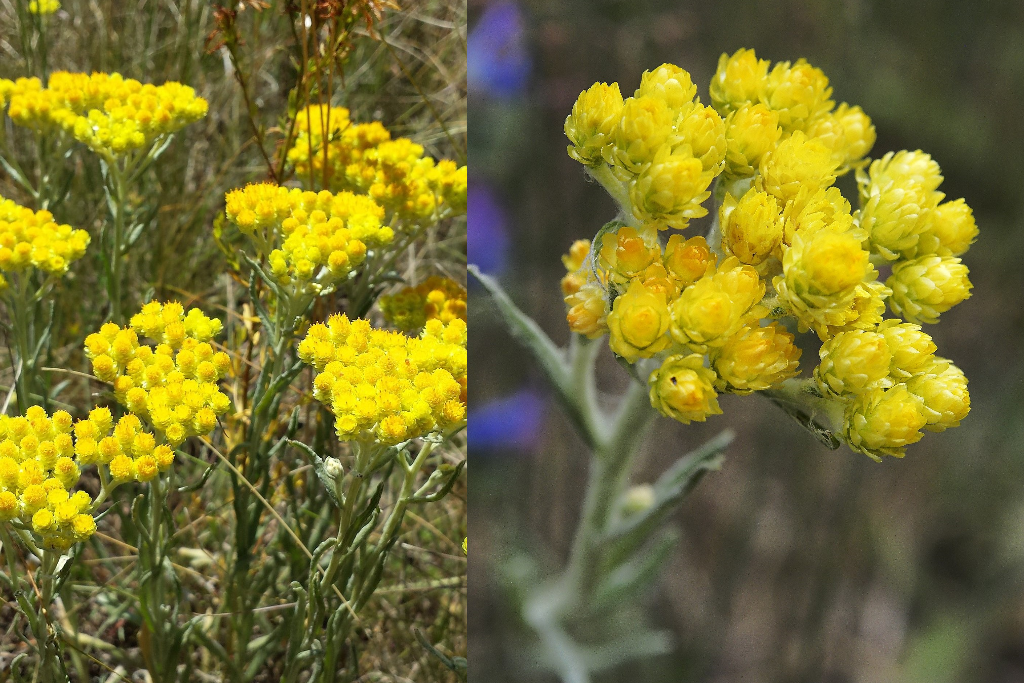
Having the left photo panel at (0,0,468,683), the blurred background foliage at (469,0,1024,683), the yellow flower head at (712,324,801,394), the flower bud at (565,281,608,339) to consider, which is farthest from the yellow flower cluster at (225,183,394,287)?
the yellow flower head at (712,324,801,394)

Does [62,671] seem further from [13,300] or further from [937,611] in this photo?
[937,611]

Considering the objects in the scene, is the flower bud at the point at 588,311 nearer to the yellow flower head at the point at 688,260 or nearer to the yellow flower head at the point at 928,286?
the yellow flower head at the point at 688,260

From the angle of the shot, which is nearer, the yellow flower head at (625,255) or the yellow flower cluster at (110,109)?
the yellow flower head at (625,255)

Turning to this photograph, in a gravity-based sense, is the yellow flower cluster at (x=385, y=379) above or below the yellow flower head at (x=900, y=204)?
below

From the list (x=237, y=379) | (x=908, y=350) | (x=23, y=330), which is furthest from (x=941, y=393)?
(x=23, y=330)

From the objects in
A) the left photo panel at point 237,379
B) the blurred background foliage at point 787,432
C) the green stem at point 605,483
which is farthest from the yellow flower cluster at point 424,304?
the green stem at point 605,483
